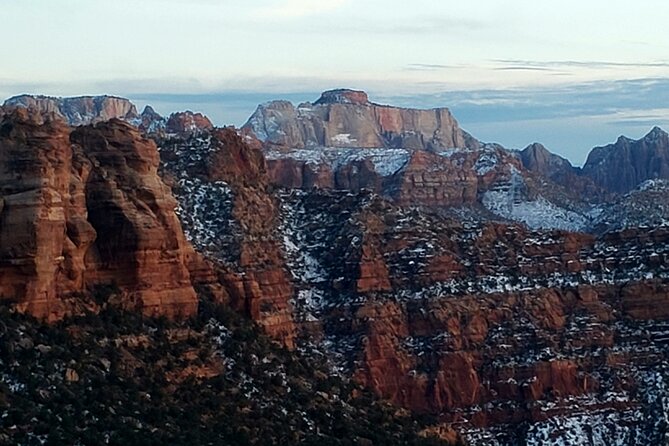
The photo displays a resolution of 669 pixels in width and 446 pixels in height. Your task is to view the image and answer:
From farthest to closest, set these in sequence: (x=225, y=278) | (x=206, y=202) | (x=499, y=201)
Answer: (x=499, y=201)
(x=206, y=202)
(x=225, y=278)

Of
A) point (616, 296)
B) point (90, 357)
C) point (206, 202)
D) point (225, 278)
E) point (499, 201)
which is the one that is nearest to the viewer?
point (90, 357)

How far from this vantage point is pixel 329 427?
67875mm

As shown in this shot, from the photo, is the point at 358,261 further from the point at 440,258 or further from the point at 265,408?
the point at 265,408

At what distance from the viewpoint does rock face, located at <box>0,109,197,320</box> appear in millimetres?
62750

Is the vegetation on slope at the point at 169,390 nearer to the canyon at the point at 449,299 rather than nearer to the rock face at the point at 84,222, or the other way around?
the rock face at the point at 84,222

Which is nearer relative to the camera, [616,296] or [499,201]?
[616,296]

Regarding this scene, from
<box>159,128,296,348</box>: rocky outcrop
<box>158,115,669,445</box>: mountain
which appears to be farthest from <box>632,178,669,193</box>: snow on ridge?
<box>159,128,296,348</box>: rocky outcrop

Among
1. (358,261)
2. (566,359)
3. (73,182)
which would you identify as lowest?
(566,359)

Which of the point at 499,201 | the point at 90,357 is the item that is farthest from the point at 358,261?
the point at 499,201

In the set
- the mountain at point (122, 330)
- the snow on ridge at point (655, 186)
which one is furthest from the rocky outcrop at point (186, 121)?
the mountain at point (122, 330)

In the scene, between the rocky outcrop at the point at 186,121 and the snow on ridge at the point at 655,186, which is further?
the snow on ridge at the point at 655,186

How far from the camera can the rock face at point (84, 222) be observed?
206ft

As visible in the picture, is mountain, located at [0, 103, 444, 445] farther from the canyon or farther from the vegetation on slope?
the canyon

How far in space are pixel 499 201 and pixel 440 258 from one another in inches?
3625
